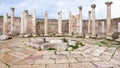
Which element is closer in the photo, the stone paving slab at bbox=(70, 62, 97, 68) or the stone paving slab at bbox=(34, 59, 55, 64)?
the stone paving slab at bbox=(70, 62, 97, 68)

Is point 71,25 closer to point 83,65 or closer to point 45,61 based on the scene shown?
point 45,61

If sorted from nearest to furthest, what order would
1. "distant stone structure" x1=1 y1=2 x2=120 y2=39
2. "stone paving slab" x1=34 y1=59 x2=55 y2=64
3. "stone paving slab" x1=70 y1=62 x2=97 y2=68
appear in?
"stone paving slab" x1=70 y1=62 x2=97 y2=68
"stone paving slab" x1=34 y1=59 x2=55 y2=64
"distant stone structure" x1=1 y1=2 x2=120 y2=39

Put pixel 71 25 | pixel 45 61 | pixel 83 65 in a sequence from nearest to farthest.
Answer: pixel 83 65 < pixel 45 61 < pixel 71 25

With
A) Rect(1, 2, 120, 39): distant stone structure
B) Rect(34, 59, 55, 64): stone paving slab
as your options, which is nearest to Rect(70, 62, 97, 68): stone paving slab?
Rect(34, 59, 55, 64): stone paving slab

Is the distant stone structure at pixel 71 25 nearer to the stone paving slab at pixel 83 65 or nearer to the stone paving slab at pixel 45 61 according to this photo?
the stone paving slab at pixel 83 65

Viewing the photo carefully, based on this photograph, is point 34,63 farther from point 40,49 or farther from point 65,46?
point 65,46

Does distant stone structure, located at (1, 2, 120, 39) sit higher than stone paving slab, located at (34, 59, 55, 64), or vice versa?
distant stone structure, located at (1, 2, 120, 39)

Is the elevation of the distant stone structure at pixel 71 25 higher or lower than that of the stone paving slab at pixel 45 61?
higher

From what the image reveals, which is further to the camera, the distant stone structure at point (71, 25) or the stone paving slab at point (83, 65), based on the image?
the distant stone structure at point (71, 25)

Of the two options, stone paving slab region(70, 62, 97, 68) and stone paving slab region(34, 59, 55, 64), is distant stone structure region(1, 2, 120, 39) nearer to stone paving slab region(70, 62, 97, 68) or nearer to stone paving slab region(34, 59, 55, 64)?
stone paving slab region(70, 62, 97, 68)

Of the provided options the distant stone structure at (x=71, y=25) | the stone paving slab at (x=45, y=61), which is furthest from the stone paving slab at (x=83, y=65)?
the distant stone structure at (x=71, y=25)

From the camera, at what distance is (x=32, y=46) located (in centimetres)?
900

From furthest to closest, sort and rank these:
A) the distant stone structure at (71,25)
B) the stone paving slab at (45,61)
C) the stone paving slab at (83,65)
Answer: the distant stone structure at (71,25), the stone paving slab at (45,61), the stone paving slab at (83,65)

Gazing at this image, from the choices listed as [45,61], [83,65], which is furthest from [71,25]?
[83,65]
